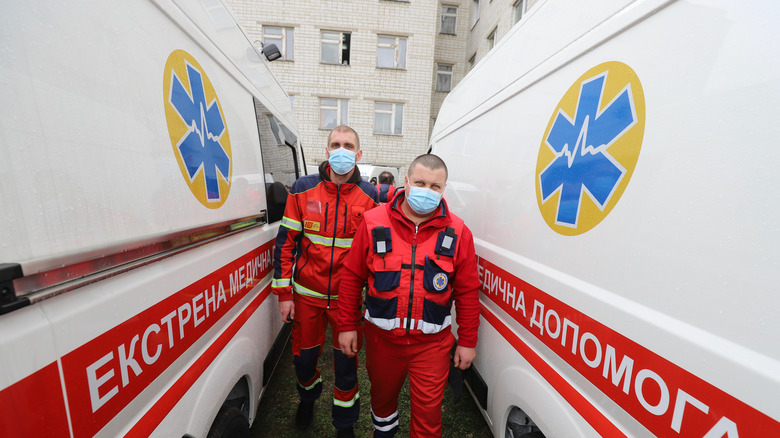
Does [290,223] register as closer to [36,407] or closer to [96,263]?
[96,263]

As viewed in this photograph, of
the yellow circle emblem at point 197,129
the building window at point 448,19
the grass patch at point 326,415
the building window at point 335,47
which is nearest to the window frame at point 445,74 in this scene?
the building window at point 448,19

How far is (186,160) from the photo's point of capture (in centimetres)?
125

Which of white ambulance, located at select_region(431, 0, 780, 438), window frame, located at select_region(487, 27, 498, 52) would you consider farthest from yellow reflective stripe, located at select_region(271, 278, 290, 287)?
window frame, located at select_region(487, 27, 498, 52)

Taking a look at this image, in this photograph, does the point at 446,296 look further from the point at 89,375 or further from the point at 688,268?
the point at 89,375

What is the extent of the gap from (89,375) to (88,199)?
0.40 m

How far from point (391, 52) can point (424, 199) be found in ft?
46.7

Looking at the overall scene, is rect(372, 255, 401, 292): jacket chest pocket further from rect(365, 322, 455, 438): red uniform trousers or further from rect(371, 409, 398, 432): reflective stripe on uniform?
rect(371, 409, 398, 432): reflective stripe on uniform

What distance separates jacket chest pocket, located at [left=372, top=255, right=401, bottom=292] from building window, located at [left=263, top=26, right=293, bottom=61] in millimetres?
14348

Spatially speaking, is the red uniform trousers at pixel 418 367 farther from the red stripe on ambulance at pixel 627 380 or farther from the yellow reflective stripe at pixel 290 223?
the yellow reflective stripe at pixel 290 223

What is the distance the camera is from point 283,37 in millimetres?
13820

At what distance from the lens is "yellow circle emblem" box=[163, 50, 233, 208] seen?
119 centimetres

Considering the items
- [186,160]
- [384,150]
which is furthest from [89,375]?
[384,150]

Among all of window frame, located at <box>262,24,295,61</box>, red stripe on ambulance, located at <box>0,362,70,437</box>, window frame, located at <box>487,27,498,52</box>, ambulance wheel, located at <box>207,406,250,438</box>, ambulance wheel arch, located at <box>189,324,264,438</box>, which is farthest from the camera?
window frame, located at <box>262,24,295,61</box>

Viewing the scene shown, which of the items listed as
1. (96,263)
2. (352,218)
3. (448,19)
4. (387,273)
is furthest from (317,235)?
(448,19)
